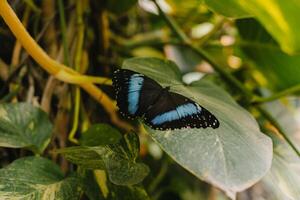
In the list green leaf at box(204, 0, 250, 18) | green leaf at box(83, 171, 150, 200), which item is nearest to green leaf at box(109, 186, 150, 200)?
green leaf at box(83, 171, 150, 200)

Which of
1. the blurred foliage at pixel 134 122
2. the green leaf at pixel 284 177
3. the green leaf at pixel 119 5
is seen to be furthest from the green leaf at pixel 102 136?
the green leaf at pixel 119 5

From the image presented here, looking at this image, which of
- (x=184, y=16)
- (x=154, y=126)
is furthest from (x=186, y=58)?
(x=154, y=126)

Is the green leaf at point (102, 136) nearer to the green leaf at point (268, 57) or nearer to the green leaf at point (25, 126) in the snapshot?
the green leaf at point (25, 126)

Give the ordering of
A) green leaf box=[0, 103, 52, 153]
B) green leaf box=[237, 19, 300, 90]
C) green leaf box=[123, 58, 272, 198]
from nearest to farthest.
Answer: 1. green leaf box=[123, 58, 272, 198]
2. green leaf box=[0, 103, 52, 153]
3. green leaf box=[237, 19, 300, 90]

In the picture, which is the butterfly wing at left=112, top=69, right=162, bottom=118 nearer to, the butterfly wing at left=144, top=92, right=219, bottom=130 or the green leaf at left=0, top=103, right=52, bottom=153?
the butterfly wing at left=144, top=92, right=219, bottom=130

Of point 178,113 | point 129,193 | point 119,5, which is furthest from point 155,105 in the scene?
point 119,5
